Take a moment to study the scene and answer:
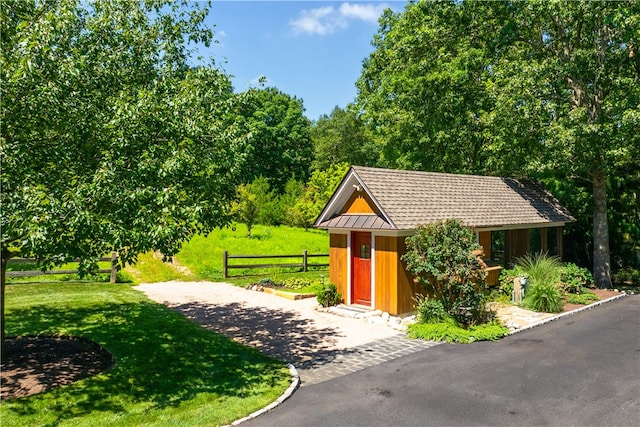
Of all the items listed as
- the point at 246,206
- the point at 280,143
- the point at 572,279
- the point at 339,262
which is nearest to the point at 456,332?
the point at 339,262

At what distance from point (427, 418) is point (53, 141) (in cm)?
823

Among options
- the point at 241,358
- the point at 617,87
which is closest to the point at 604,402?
the point at 241,358

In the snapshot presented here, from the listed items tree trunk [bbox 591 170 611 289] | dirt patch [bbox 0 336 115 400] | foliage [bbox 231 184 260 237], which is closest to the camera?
dirt patch [bbox 0 336 115 400]

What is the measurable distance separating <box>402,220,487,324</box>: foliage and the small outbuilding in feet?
2.25

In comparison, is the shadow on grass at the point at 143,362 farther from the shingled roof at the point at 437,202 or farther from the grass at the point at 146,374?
the shingled roof at the point at 437,202

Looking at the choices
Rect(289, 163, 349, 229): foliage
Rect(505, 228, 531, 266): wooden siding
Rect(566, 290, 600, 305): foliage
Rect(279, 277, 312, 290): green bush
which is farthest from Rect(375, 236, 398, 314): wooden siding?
Rect(289, 163, 349, 229): foliage

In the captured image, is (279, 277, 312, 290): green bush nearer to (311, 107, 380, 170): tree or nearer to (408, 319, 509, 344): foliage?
(408, 319, 509, 344): foliage

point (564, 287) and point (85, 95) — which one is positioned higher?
point (85, 95)

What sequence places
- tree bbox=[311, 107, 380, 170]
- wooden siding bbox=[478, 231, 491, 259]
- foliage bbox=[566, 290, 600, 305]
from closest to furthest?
foliage bbox=[566, 290, 600, 305] → wooden siding bbox=[478, 231, 491, 259] → tree bbox=[311, 107, 380, 170]

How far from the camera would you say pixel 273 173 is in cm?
6303

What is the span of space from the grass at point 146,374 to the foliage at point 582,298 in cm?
1245

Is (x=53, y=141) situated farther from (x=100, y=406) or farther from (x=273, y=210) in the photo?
(x=273, y=210)

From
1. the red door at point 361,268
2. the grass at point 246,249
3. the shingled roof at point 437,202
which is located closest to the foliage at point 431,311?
the red door at point 361,268

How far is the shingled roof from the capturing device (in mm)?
14648
